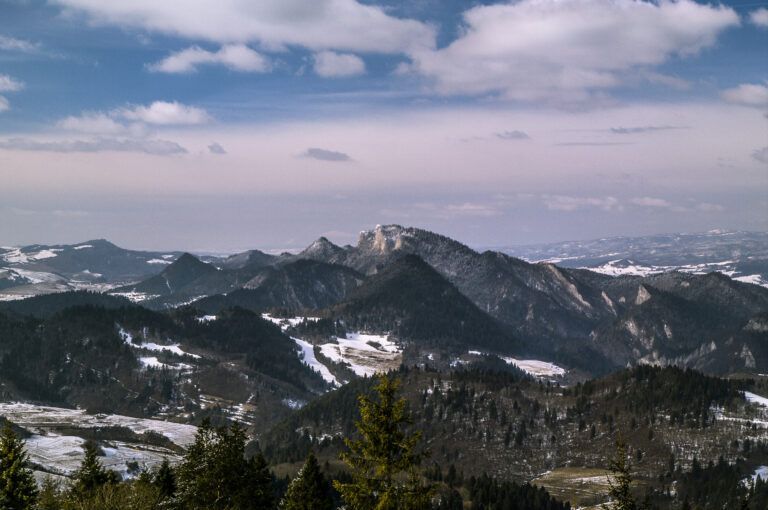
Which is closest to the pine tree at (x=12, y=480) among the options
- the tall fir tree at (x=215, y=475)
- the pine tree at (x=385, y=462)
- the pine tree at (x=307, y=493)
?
the tall fir tree at (x=215, y=475)

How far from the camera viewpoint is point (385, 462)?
48.9m

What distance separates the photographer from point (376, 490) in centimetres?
4984

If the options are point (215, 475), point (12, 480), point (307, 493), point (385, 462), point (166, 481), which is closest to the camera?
point (385, 462)

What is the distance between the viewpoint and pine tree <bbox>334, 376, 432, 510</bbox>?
48.4m

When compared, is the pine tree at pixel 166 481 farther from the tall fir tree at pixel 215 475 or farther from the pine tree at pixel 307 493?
the tall fir tree at pixel 215 475

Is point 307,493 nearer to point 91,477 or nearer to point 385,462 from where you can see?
point 385,462

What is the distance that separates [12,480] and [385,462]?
55.0 meters

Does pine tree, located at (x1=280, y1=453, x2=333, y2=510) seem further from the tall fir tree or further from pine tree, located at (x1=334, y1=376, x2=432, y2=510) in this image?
pine tree, located at (x1=334, y1=376, x2=432, y2=510)

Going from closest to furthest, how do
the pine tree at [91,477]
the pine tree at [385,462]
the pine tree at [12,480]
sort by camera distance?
the pine tree at [385,462] < the pine tree at [12,480] < the pine tree at [91,477]

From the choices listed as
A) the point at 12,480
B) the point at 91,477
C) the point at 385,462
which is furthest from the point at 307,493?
the point at 91,477

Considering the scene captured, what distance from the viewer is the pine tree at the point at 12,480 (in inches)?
3049

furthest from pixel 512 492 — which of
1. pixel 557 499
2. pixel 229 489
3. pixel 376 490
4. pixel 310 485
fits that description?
pixel 376 490

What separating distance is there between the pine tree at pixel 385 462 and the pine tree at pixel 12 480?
5017cm

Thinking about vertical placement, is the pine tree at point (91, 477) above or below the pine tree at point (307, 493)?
below
